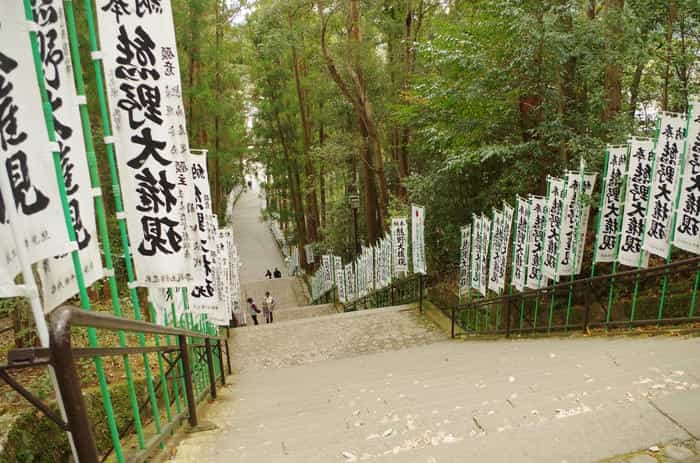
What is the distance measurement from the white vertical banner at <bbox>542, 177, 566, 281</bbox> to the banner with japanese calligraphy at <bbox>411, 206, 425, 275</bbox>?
12.3 feet

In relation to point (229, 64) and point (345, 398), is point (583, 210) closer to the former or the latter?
point (345, 398)

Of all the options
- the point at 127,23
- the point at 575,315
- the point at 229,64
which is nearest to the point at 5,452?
the point at 127,23

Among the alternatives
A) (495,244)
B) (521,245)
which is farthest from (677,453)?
(495,244)

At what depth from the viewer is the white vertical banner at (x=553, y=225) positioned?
707cm

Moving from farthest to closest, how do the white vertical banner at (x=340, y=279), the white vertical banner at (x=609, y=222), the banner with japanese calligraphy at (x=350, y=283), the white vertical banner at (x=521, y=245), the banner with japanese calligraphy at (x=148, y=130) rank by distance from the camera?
the white vertical banner at (x=340, y=279), the banner with japanese calligraphy at (x=350, y=283), the white vertical banner at (x=521, y=245), the white vertical banner at (x=609, y=222), the banner with japanese calligraphy at (x=148, y=130)

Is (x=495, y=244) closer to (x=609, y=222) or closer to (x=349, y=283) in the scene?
(x=609, y=222)

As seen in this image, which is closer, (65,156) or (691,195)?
(65,156)

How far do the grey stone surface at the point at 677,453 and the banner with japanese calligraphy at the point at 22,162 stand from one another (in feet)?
11.8

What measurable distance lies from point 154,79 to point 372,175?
50.1ft

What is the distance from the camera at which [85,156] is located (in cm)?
298

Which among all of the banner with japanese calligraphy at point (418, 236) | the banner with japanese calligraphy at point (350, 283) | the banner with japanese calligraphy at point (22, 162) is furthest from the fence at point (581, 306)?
the banner with japanese calligraphy at point (350, 283)

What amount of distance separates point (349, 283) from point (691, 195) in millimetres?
13469

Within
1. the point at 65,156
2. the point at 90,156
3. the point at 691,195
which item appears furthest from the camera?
the point at 691,195

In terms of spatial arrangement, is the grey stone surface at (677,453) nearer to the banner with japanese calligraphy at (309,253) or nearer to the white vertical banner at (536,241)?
the white vertical banner at (536,241)
